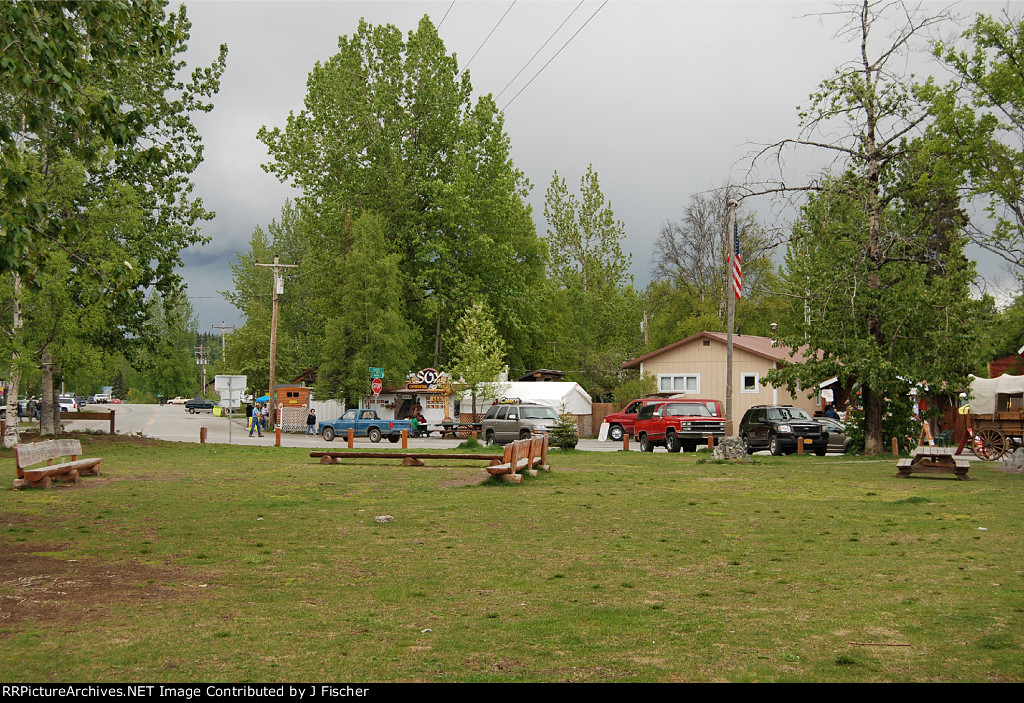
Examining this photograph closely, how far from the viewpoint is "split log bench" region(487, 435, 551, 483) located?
59.5 ft

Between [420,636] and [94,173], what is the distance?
3431 cm

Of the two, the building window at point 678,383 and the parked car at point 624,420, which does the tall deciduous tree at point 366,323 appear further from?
the building window at point 678,383

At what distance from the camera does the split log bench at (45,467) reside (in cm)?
1669

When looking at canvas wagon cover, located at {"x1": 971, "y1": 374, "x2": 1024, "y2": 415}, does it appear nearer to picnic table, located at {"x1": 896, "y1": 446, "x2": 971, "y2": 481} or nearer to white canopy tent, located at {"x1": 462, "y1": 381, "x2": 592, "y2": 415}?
picnic table, located at {"x1": 896, "y1": 446, "x2": 971, "y2": 481}

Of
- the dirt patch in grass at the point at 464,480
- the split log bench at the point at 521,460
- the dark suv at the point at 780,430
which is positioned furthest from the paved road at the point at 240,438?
the dirt patch in grass at the point at 464,480

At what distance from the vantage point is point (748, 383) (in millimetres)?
51594

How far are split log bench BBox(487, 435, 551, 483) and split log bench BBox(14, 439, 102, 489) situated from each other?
827 cm

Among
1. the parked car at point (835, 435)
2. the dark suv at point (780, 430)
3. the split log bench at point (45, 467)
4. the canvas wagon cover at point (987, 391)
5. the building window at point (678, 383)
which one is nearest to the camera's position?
the split log bench at point (45, 467)

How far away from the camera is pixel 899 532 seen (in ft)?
38.0

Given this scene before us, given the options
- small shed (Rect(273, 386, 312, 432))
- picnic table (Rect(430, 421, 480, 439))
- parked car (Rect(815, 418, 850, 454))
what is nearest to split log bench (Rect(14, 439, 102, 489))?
parked car (Rect(815, 418, 850, 454))

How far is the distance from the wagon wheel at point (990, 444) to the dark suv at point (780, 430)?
5633mm

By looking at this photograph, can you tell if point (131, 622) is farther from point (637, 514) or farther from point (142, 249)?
point (142, 249)

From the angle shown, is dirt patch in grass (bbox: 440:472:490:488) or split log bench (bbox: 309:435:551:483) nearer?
dirt patch in grass (bbox: 440:472:490:488)
